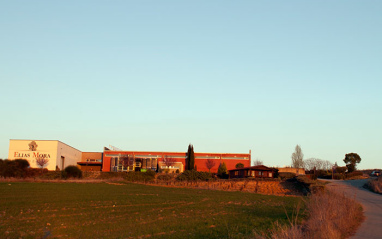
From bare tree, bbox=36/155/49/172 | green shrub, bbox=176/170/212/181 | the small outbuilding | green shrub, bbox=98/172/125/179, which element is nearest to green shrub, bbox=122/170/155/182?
green shrub, bbox=98/172/125/179

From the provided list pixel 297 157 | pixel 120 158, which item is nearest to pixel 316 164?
pixel 297 157

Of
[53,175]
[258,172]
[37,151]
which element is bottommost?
[53,175]

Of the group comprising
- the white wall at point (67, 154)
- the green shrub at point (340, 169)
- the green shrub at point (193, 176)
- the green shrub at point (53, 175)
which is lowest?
the green shrub at point (53, 175)

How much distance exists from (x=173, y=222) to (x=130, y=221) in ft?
6.68

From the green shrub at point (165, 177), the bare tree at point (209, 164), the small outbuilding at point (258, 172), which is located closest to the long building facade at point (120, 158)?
the bare tree at point (209, 164)

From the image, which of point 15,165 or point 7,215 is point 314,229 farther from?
point 15,165

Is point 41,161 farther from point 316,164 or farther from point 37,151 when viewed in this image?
point 316,164

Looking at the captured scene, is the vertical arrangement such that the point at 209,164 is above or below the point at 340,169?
above

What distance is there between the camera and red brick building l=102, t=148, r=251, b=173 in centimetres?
8794

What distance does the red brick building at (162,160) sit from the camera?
87.9 m

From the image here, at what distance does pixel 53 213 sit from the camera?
19562mm

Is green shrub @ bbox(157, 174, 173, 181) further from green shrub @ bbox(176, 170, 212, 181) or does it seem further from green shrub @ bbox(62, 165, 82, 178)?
green shrub @ bbox(62, 165, 82, 178)

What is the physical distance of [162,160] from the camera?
292 feet

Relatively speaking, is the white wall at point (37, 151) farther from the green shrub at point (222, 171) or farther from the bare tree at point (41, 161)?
the green shrub at point (222, 171)
